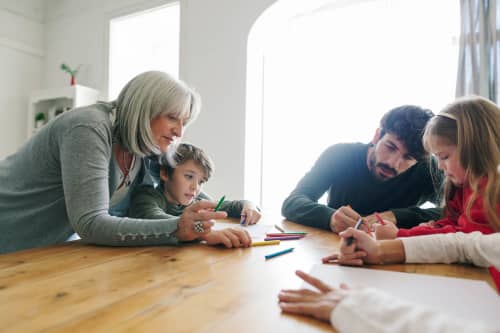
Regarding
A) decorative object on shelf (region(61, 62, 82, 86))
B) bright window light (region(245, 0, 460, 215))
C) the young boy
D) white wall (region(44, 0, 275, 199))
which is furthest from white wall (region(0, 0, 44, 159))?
the young boy

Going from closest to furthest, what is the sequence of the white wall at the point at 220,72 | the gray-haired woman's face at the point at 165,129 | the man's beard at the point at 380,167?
the gray-haired woman's face at the point at 165,129, the man's beard at the point at 380,167, the white wall at the point at 220,72

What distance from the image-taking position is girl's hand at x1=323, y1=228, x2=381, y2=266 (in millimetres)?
753

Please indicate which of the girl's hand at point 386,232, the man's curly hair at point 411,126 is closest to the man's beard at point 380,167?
the man's curly hair at point 411,126

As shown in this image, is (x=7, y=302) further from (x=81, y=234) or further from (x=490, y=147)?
(x=490, y=147)

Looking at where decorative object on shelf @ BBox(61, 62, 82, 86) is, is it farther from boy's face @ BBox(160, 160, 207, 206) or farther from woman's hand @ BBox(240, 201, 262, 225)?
woman's hand @ BBox(240, 201, 262, 225)

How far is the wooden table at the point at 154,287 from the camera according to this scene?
439 millimetres

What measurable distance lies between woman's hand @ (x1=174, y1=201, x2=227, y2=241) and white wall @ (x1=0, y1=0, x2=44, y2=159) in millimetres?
3734

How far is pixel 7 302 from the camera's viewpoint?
1.65ft

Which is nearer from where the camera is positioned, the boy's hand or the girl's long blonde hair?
the girl's long blonde hair

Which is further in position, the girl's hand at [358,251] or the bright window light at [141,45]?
the bright window light at [141,45]

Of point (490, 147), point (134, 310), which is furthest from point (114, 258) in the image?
point (490, 147)

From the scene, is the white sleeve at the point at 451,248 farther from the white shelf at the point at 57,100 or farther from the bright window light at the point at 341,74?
the white shelf at the point at 57,100

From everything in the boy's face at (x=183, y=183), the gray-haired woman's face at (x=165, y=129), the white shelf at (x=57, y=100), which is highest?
the white shelf at (x=57, y=100)

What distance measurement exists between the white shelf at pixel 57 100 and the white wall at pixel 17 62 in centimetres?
20
